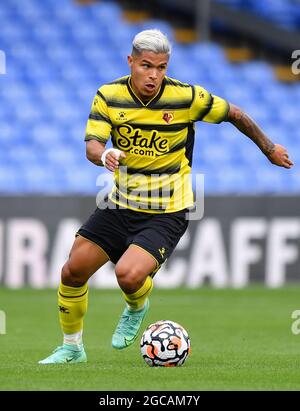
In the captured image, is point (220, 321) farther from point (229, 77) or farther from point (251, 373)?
point (229, 77)

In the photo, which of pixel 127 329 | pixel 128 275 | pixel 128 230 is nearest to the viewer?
pixel 128 275

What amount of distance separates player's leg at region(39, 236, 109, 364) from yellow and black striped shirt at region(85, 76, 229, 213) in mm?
444

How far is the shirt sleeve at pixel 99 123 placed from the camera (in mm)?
7439

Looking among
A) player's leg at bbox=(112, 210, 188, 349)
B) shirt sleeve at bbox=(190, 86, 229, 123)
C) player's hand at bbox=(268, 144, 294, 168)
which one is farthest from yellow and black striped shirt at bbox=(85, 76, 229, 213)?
player's hand at bbox=(268, 144, 294, 168)

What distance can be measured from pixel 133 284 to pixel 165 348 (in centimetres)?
47

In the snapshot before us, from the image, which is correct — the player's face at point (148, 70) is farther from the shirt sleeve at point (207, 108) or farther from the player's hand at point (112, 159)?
the player's hand at point (112, 159)

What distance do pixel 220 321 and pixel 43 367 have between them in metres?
4.86

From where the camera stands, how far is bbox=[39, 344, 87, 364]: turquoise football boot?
765 centimetres

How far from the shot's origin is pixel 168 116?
25.4ft

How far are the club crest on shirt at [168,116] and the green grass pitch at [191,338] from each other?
1.67 m
